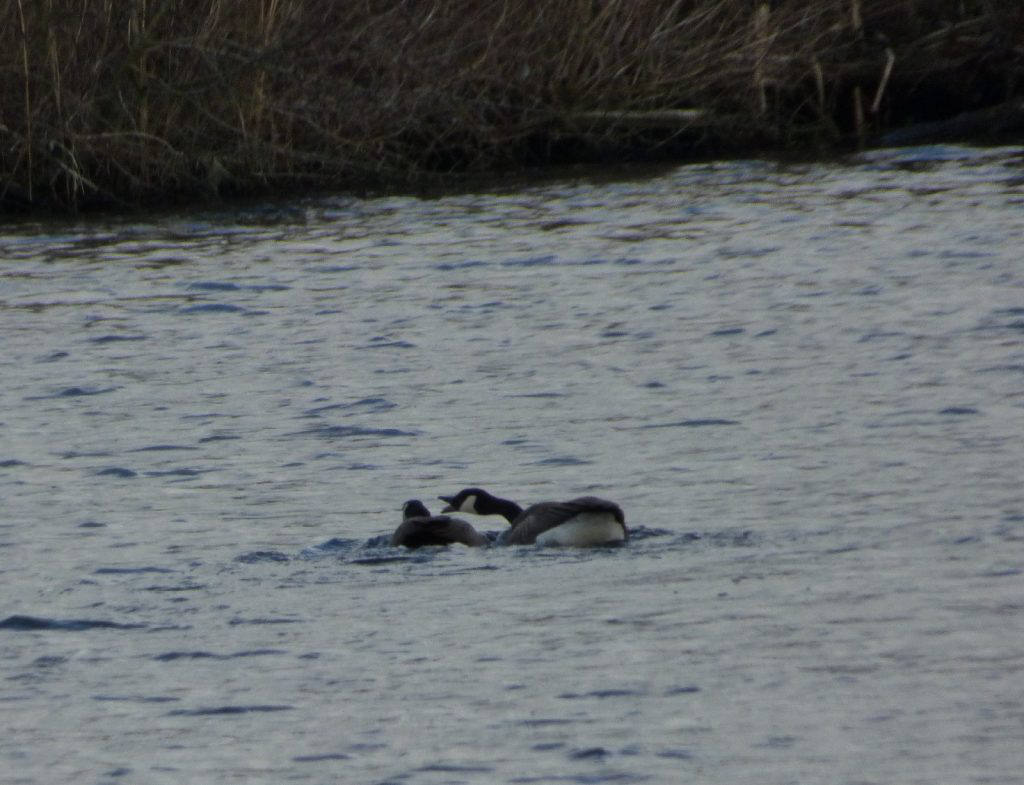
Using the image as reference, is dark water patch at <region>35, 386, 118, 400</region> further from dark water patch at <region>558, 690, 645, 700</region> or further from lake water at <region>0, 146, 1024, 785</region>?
dark water patch at <region>558, 690, 645, 700</region>

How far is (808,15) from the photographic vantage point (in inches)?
957

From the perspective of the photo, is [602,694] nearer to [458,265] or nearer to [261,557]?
[261,557]

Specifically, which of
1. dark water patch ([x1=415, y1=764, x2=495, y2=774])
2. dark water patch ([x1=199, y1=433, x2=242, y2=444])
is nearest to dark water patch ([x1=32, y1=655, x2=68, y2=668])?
dark water patch ([x1=415, y1=764, x2=495, y2=774])

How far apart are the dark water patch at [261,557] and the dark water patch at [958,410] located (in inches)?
146

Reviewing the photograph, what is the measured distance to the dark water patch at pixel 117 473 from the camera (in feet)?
33.0

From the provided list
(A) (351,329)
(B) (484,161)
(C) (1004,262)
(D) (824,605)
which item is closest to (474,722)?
(D) (824,605)

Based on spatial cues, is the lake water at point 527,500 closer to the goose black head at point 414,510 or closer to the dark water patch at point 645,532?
the dark water patch at point 645,532

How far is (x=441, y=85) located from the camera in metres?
22.6

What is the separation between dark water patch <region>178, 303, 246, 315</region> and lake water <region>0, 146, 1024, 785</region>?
0.05 meters

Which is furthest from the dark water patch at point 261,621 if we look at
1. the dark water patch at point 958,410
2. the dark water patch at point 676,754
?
the dark water patch at point 958,410

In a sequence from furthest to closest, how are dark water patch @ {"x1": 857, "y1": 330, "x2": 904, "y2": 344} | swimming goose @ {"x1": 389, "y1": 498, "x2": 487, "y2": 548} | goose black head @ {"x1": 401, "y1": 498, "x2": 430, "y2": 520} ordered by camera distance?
dark water patch @ {"x1": 857, "y1": 330, "x2": 904, "y2": 344} < goose black head @ {"x1": 401, "y1": 498, "x2": 430, "y2": 520} < swimming goose @ {"x1": 389, "y1": 498, "x2": 487, "y2": 548}

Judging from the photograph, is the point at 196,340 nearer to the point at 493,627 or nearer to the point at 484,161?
the point at 493,627

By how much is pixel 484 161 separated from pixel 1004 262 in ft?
32.2

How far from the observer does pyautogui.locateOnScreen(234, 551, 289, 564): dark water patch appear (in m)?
8.15
